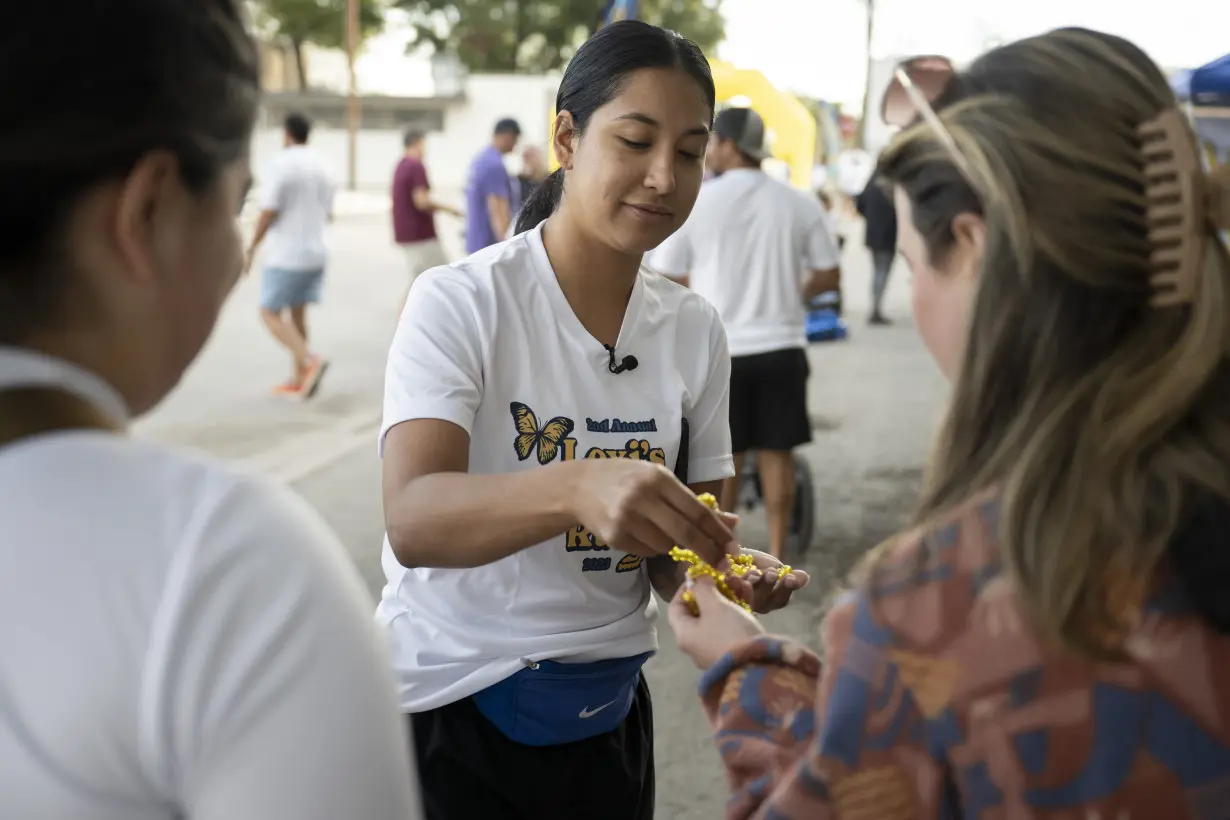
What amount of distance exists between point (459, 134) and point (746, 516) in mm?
34831

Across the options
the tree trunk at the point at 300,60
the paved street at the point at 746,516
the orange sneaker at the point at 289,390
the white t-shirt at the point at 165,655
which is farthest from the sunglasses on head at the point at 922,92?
the tree trunk at the point at 300,60

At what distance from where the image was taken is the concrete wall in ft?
124

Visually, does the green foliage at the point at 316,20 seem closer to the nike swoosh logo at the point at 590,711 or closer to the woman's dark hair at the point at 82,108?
the nike swoosh logo at the point at 590,711

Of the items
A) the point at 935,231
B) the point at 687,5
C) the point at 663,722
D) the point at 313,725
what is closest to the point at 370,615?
the point at 313,725

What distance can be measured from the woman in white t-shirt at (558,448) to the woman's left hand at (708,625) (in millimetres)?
68

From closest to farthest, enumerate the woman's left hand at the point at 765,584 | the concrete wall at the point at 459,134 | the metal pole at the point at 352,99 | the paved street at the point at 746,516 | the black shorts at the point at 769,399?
1. the woman's left hand at the point at 765,584
2. the paved street at the point at 746,516
3. the black shorts at the point at 769,399
4. the metal pole at the point at 352,99
5. the concrete wall at the point at 459,134

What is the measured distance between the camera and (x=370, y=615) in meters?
0.79

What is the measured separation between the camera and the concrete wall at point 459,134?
3778 centimetres

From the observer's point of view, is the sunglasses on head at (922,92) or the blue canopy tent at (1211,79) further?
the blue canopy tent at (1211,79)

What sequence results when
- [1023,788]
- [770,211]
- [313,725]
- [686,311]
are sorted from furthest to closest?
[770,211]
[686,311]
[1023,788]
[313,725]

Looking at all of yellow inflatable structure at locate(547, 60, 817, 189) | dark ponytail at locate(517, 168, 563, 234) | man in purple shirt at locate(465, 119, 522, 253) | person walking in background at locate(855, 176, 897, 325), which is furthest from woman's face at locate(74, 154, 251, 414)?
yellow inflatable structure at locate(547, 60, 817, 189)

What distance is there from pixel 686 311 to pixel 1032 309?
932 mm

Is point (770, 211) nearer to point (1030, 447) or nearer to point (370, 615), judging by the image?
point (1030, 447)

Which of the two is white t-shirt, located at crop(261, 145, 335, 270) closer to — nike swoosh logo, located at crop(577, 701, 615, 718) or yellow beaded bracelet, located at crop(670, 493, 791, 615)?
nike swoosh logo, located at crop(577, 701, 615, 718)
